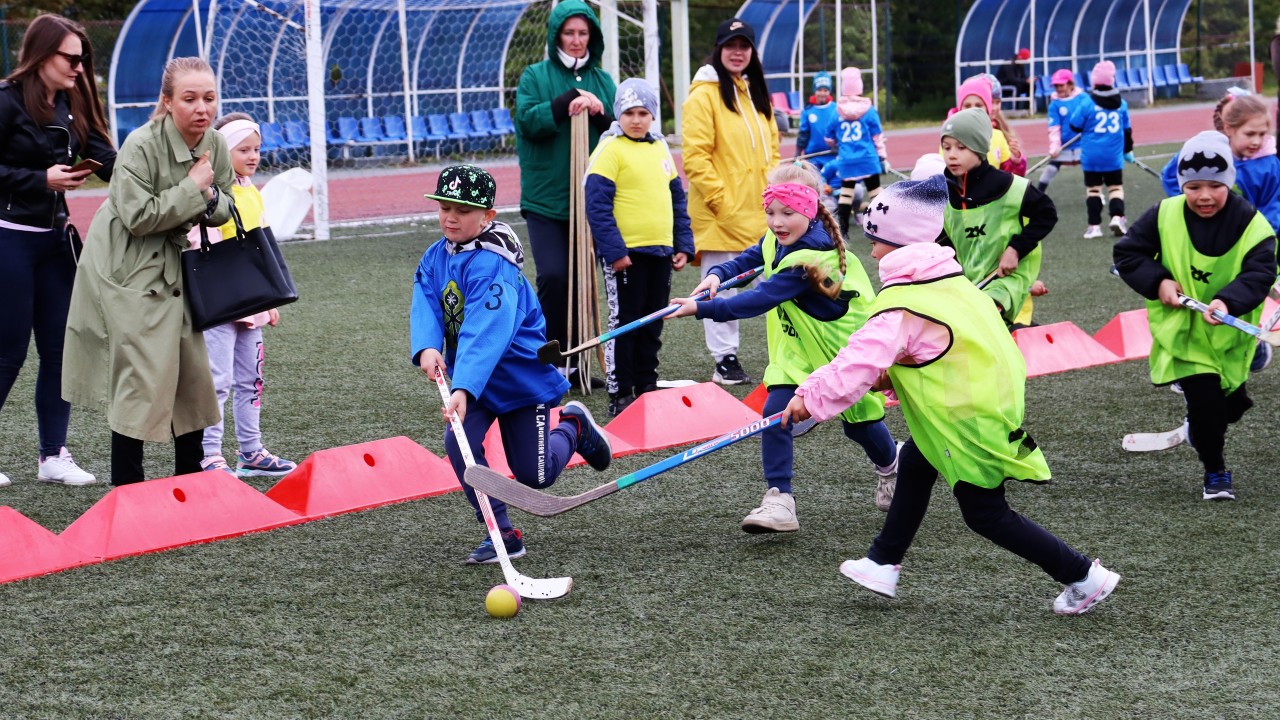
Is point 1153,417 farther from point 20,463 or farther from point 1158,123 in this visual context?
point 1158,123

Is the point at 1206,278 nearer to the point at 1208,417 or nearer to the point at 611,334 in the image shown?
the point at 1208,417

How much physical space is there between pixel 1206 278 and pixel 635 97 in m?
2.81

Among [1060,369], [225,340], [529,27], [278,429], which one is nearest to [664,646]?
[225,340]

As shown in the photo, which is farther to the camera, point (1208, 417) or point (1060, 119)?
point (1060, 119)

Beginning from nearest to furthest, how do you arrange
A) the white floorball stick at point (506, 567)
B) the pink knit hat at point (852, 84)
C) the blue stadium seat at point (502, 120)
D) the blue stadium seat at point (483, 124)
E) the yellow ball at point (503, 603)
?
the yellow ball at point (503, 603) → the white floorball stick at point (506, 567) → the pink knit hat at point (852, 84) → the blue stadium seat at point (483, 124) → the blue stadium seat at point (502, 120)

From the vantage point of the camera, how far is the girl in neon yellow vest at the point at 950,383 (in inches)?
152

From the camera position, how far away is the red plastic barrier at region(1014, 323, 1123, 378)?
7.65m

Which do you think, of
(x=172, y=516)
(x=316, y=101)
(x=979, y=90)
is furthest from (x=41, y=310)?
(x=316, y=101)

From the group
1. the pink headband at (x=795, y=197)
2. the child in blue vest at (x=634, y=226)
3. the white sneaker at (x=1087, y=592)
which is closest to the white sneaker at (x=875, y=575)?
the white sneaker at (x=1087, y=592)

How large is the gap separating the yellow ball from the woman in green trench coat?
1.49 meters

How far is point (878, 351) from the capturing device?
151 inches

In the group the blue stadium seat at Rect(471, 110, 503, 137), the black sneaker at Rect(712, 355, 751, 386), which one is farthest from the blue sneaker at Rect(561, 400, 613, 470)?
the blue stadium seat at Rect(471, 110, 503, 137)

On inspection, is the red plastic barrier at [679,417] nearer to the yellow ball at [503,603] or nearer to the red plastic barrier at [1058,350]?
the red plastic barrier at [1058,350]

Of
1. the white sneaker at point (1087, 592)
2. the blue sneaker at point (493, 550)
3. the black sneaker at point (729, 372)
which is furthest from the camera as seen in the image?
the black sneaker at point (729, 372)
